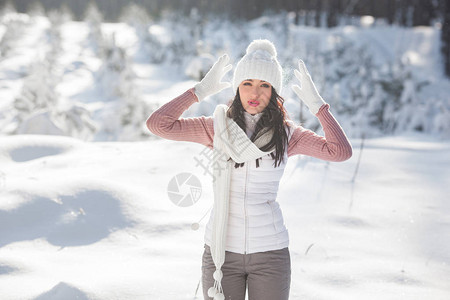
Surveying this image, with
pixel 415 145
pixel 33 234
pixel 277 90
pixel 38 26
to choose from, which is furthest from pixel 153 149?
pixel 38 26

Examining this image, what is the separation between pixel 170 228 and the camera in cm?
310

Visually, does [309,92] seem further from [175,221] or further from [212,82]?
[175,221]

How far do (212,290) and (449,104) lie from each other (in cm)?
1496

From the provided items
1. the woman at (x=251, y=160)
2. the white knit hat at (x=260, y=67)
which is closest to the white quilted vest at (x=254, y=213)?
the woman at (x=251, y=160)

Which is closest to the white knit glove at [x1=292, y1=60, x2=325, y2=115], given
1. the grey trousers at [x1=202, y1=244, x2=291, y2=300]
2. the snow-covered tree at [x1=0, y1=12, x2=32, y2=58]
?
the grey trousers at [x1=202, y1=244, x2=291, y2=300]

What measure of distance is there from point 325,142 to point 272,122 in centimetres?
22

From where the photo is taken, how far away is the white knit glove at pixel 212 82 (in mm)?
1573

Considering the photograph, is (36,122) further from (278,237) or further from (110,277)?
(278,237)

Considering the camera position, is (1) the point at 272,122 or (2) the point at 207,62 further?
(2) the point at 207,62

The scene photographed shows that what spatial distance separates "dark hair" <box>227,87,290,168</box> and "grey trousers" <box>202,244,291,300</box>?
0.34 metres

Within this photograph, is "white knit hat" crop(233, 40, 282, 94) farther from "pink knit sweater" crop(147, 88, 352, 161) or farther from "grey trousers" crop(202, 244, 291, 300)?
"grey trousers" crop(202, 244, 291, 300)

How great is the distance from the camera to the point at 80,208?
10.4ft

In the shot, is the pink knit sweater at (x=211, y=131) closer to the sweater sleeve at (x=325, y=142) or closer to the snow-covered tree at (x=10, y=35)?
the sweater sleeve at (x=325, y=142)
